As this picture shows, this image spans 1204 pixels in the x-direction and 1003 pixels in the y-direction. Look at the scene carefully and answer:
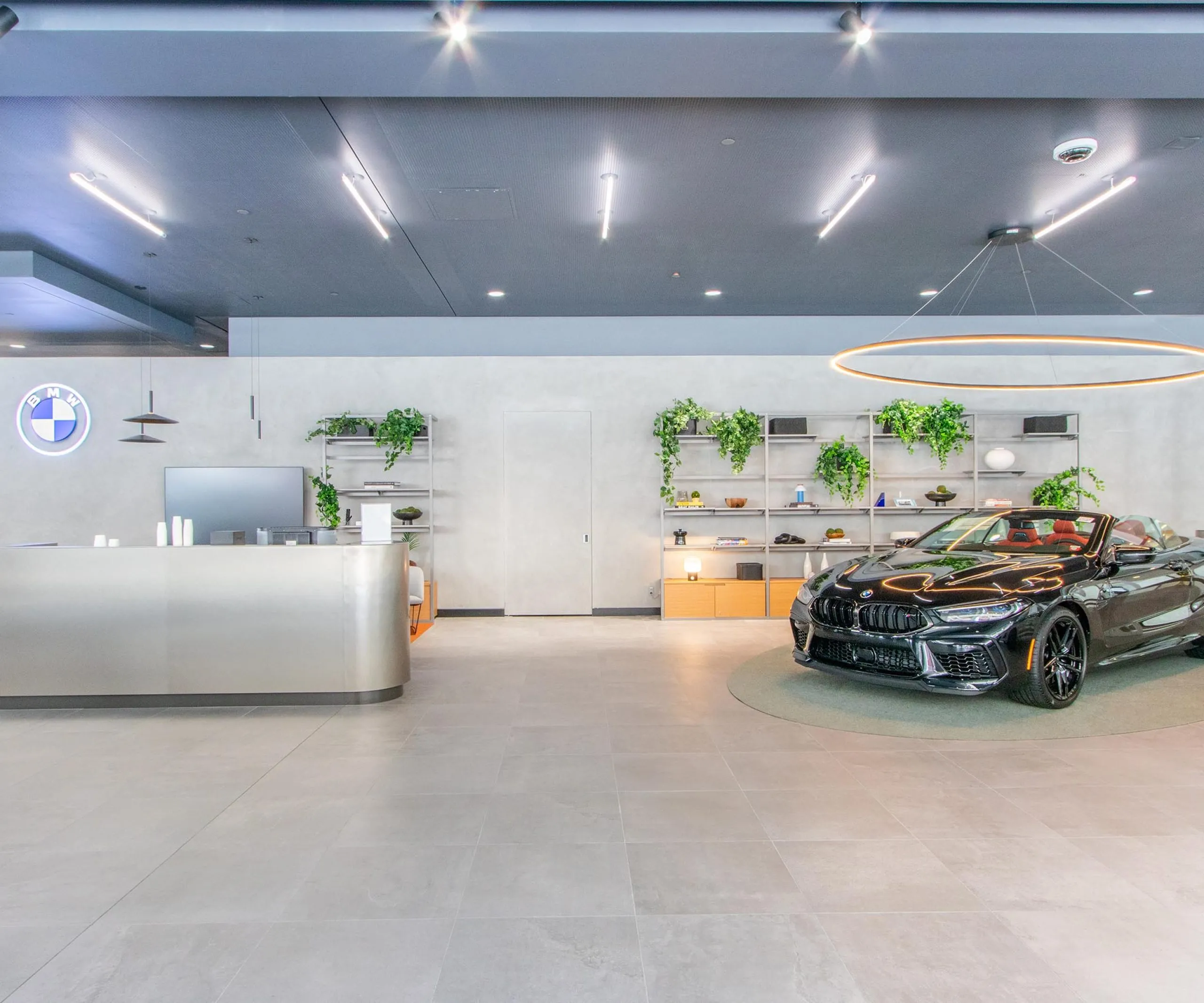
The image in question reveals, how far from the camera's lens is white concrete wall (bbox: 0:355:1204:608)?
7.75 m

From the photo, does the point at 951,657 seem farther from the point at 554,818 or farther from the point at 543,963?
the point at 543,963

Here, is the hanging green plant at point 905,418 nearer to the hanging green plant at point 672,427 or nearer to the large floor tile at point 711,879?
the hanging green plant at point 672,427

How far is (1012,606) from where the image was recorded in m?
3.86

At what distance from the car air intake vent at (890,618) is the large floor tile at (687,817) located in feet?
5.31

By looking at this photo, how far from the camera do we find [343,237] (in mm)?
5199

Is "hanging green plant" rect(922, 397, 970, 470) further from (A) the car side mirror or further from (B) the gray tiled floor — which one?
(B) the gray tiled floor

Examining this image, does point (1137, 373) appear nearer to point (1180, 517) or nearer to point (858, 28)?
point (1180, 517)

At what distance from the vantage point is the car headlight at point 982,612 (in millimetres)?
3834

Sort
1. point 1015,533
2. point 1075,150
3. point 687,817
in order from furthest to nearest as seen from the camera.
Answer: point 1015,533 → point 1075,150 → point 687,817

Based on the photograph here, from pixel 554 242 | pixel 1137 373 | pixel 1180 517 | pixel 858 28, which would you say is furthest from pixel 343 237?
pixel 1180 517

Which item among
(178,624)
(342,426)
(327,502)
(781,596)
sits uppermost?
(342,426)

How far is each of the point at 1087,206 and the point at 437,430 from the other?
5980mm

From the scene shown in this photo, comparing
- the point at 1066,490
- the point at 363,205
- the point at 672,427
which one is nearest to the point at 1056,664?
the point at 672,427

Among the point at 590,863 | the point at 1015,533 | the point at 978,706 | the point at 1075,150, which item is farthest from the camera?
the point at 1015,533
